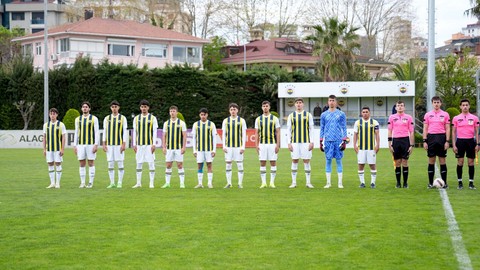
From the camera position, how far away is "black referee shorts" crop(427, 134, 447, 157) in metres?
19.0

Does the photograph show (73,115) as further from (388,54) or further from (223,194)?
(388,54)

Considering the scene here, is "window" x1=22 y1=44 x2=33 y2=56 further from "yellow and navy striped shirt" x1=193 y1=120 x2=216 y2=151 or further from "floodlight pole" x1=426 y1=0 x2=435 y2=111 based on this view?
"yellow and navy striped shirt" x1=193 y1=120 x2=216 y2=151

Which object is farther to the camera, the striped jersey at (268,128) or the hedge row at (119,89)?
the hedge row at (119,89)

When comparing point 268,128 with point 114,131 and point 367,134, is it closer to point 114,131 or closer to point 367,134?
point 367,134

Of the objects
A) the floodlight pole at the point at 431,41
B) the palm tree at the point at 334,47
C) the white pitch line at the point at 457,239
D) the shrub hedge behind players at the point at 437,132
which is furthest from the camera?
the palm tree at the point at 334,47

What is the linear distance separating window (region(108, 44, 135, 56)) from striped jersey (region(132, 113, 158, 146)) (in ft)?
186

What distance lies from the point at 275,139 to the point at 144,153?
11.1ft

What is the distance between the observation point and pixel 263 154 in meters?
20.5

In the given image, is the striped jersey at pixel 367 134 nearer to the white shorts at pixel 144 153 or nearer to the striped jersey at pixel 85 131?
the white shorts at pixel 144 153

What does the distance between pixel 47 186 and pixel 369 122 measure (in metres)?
8.60

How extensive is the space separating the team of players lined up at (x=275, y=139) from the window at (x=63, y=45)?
5431 centimetres

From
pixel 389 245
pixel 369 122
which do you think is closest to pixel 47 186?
pixel 369 122

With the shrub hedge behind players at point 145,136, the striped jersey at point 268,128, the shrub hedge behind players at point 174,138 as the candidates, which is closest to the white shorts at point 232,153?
the striped jersey at point 268,128

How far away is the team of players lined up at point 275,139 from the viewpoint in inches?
756
